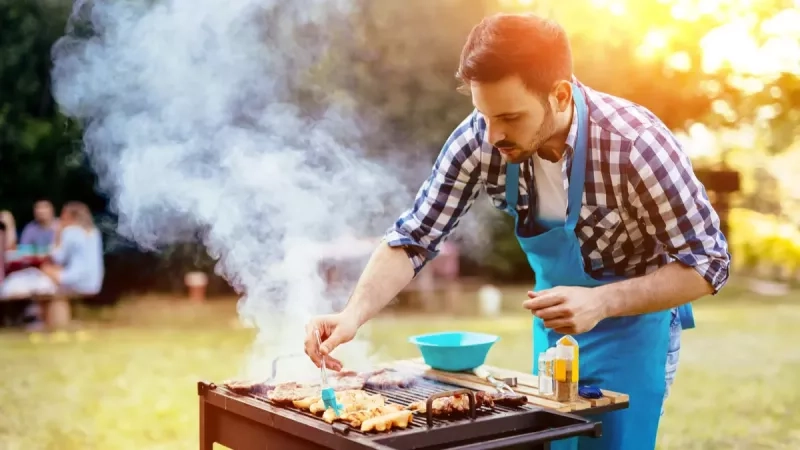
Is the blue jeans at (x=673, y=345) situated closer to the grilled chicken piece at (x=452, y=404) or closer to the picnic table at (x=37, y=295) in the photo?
the grilled chicken piece at (x=452, y=404)

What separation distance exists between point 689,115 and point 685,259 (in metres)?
10.4

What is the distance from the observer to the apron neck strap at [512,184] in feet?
8.64

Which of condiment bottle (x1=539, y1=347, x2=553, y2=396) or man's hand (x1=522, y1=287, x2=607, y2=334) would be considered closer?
man's hand (x1=522, y1=287, x2=607, y2=334)

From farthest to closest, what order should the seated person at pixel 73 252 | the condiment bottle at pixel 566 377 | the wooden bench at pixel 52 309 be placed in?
the wooden bench at pixel 52 309 < the seated person at pixel 73 252 < the condiment bottle at pixel 566 377

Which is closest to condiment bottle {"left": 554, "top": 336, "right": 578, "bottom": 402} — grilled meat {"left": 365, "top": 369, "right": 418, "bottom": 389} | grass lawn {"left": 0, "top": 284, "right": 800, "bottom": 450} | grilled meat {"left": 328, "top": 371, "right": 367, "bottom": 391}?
grilled meat {"left": 365, "top": 369, "right": 418, "bottom": 389}

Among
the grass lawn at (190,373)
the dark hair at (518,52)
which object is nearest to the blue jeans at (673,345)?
the dark hair at (518,52)

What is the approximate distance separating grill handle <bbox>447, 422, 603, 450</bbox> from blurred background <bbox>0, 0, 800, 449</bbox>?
5.14 metres

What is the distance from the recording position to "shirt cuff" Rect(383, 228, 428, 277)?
110 inches

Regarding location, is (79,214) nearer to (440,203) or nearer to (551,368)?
(440,203)

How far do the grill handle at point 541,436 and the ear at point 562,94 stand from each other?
853 mm

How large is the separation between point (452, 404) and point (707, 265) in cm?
78

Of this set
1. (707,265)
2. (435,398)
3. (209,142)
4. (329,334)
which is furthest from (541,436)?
(209,142)

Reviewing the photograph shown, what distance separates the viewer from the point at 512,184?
2658mm

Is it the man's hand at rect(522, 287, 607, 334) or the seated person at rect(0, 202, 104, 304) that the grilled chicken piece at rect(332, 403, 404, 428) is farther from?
the seated person at rect(0, 202, 104, 304)
